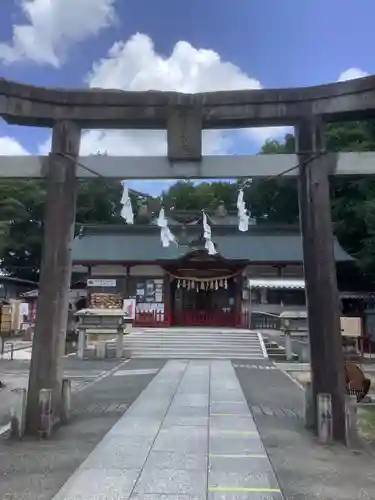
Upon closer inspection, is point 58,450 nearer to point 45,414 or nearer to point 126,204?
point 45,414

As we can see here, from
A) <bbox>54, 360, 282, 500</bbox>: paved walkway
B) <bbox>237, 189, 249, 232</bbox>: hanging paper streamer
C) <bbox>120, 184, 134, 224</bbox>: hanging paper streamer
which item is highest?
<bbox>237, 189, 249, 232</bbox>: hanging paper streamer

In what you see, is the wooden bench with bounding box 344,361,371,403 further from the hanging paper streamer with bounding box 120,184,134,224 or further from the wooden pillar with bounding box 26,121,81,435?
the wooden pillar with bounding box 26,121,81,435

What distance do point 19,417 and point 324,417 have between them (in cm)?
415

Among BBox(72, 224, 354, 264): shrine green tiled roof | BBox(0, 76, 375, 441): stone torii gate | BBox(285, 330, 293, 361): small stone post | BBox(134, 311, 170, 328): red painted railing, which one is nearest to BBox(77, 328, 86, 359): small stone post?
BBox(285, 330, 293, 361): small stone post

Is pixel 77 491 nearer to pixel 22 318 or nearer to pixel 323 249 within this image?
pixel 323 249

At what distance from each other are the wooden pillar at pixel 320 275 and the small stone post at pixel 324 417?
0.14 meters

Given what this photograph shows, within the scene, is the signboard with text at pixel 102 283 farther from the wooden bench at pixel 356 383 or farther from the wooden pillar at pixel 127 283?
the wooden bench at pixel 356 383

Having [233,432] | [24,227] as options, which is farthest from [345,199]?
[233,432]

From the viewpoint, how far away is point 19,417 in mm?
6805

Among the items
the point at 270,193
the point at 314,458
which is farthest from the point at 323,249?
the point at 270,193

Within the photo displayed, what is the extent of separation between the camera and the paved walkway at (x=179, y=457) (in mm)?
4648

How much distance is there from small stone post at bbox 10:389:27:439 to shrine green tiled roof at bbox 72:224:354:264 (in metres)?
22.0

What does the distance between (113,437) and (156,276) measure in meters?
23.2

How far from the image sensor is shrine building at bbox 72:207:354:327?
95.3 ft
